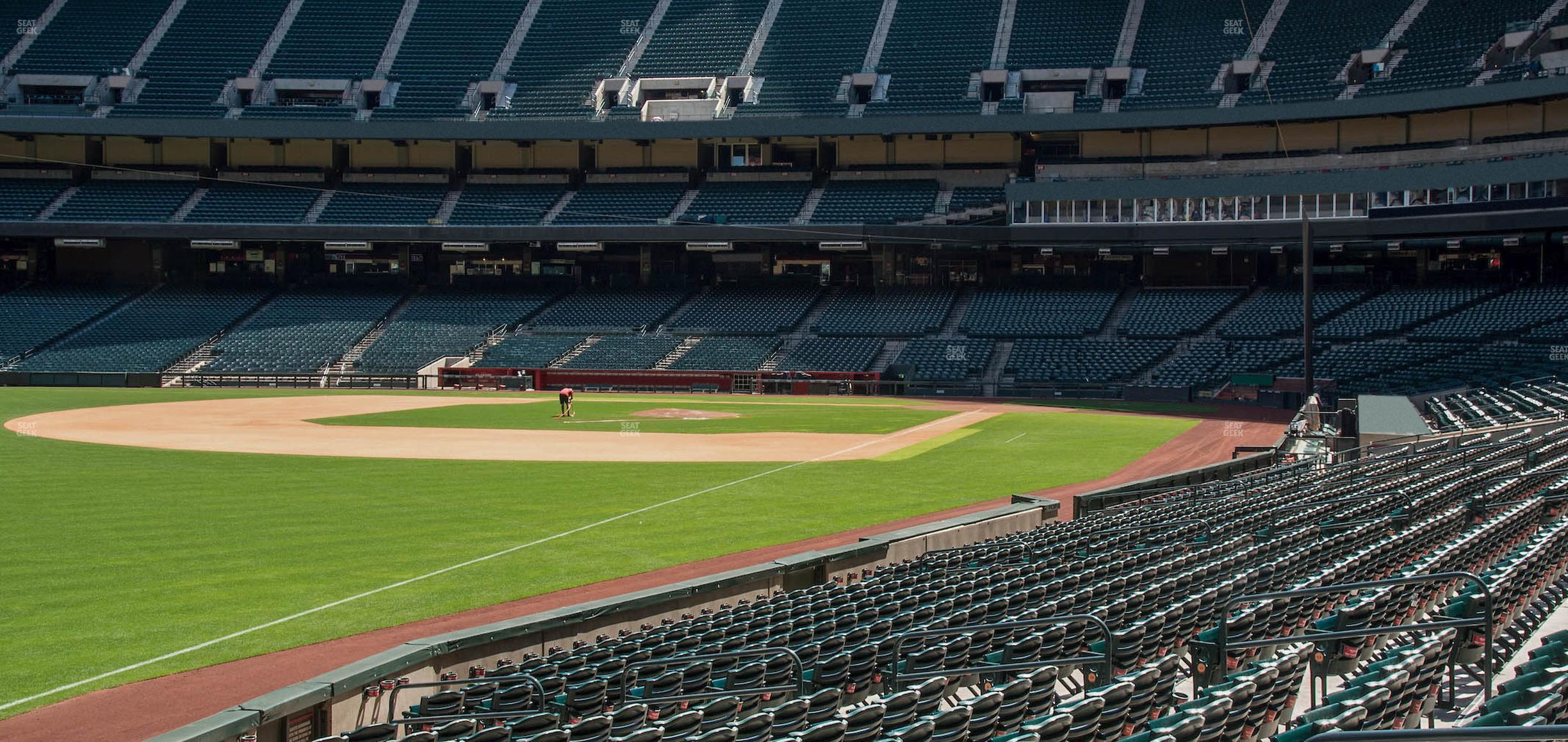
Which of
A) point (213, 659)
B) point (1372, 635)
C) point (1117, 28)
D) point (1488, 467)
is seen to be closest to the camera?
point (1372, 635)

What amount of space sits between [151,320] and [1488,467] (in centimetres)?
6915

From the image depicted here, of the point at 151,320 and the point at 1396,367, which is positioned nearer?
the point at 1396,367

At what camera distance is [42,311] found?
7031 cm

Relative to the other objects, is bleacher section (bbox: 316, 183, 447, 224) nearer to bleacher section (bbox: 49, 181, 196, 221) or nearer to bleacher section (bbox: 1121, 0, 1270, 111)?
bleacher section (bbox: 49, 181, 196, 221)

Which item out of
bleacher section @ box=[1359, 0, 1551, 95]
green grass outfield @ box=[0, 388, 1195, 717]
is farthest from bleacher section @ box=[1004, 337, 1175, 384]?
green grass outfield @ box=[0, 388, 1195, 717]

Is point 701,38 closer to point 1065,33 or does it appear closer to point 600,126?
point 600,126

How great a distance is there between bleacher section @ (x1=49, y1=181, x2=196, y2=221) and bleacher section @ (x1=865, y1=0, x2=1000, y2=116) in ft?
136

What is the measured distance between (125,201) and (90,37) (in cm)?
1252

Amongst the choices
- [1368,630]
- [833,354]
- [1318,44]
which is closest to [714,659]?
[1368,630]

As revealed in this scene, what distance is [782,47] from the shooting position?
252 ft

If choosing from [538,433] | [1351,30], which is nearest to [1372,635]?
[538,433]

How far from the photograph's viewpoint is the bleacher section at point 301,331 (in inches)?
2576

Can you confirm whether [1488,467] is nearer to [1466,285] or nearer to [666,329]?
[1466,285]

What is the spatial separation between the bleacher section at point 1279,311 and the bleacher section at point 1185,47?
10936 mm
